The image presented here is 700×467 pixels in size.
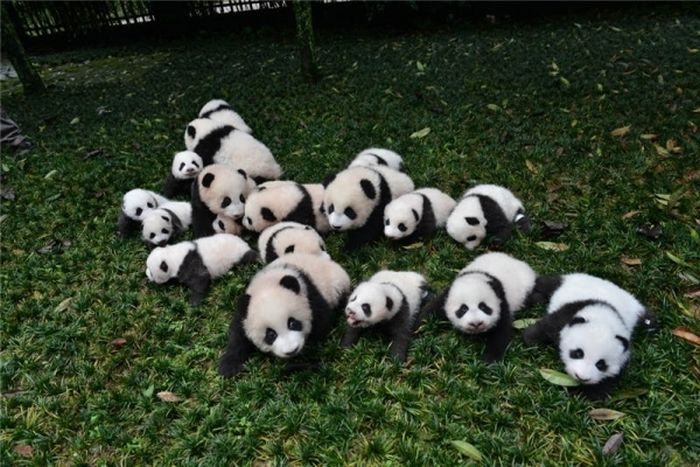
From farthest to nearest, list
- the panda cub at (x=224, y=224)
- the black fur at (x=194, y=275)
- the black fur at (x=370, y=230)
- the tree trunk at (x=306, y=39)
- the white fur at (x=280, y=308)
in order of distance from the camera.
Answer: the tree trunk at (x=306, y=39)
the panda cub at (x=224, y=224)
the black fur at (x=370, y=230)
the black fur at (x=194, y=275)
the white fur at (x=280, y=308)

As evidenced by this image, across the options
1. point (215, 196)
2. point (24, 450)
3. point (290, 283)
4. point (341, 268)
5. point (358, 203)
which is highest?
point (290, 283)

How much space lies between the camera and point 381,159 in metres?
6.77

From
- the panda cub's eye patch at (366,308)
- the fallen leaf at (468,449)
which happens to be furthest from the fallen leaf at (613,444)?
the panda cub's eye patch at (366,308)

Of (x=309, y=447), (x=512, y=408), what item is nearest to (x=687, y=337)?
(x=512, y=408)

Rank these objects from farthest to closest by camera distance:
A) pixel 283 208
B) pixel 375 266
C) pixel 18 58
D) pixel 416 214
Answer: pixel 18 58 → pixel 283 208 → pixel 416 214 → pixel 375 266

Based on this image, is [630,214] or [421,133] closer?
[630,214]

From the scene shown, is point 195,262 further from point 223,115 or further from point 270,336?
point 223,115

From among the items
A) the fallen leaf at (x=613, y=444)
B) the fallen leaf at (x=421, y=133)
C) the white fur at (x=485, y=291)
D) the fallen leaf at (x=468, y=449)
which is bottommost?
the fallen leaf at (x=421, y=133)

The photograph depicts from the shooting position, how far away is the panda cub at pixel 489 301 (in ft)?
13.3

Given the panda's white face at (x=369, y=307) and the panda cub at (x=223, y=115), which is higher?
the panda's white face at (x=369, y=307)

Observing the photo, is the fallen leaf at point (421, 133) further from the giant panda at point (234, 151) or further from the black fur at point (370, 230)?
the black fur at point (370, 230)

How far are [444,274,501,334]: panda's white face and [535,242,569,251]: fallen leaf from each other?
1336 millimetres

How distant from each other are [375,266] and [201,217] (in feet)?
7.08

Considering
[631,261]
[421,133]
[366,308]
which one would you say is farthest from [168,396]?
[421,133]
